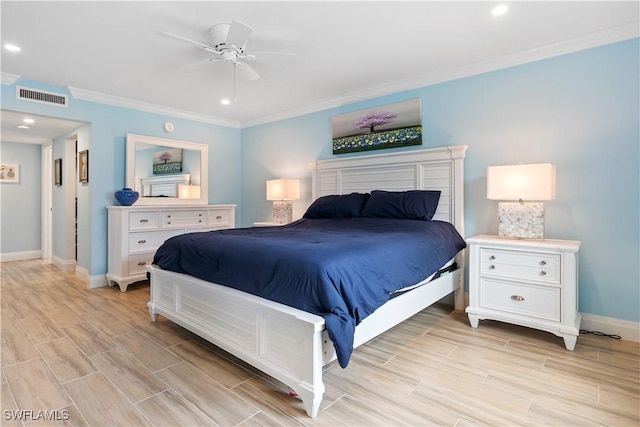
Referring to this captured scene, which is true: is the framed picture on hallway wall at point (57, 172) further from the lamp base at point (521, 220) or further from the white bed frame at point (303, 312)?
the lamp base at point (521, 220)

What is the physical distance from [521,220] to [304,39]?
91.4 inches

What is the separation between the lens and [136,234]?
4.01m

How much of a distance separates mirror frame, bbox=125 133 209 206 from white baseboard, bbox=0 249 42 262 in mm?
3475

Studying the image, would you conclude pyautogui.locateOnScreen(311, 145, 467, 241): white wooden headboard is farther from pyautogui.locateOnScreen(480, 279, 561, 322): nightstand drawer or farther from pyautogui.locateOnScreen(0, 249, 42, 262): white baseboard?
pyautogui.locateOnScreen(0, 249, 42, 262): white baseboard

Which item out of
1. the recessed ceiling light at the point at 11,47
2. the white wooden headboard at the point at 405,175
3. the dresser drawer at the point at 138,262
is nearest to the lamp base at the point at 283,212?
the white wooden headboard at the point at 405,175

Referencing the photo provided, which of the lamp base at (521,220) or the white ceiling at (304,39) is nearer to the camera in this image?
the white ceiling at (304,39)

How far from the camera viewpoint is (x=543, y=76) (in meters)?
2.84

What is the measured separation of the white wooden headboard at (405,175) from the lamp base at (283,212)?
18.9 inches

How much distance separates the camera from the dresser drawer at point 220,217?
15.7ft

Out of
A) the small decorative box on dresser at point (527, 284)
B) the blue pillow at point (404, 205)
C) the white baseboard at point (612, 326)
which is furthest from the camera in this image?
the blue pillow at point (404, 205)

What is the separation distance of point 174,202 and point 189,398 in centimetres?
348

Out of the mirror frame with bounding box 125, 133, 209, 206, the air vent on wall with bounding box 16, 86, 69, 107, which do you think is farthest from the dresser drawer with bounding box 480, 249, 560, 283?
the air vent on wall with bounding box 16, 86, 69, 107

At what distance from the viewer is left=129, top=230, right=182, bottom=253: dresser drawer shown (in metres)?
3.98

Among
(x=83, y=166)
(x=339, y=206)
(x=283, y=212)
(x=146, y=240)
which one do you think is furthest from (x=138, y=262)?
(x=339, y=206)
